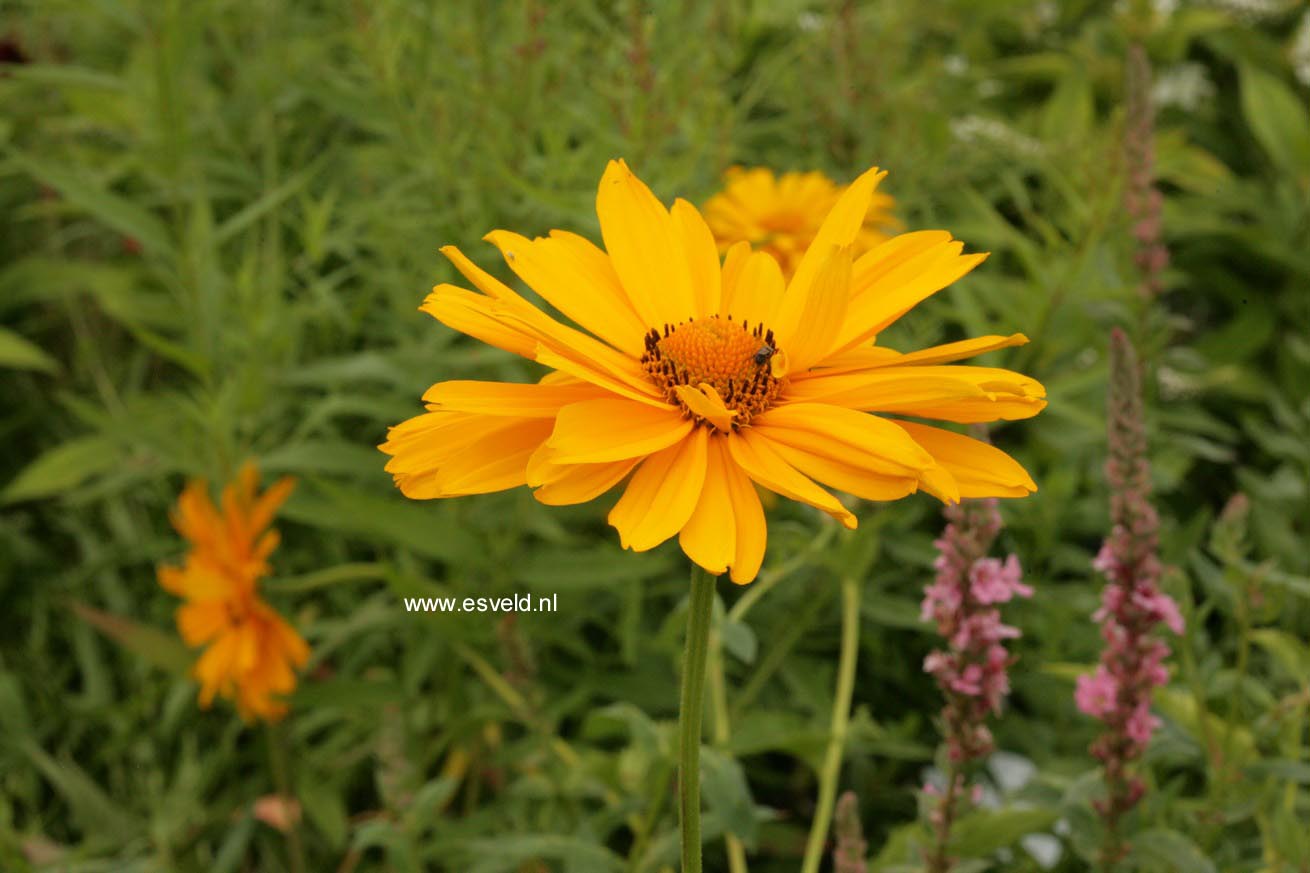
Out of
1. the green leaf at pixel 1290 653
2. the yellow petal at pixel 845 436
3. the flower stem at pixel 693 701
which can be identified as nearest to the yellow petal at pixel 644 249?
the yellow petal at pixel 845 436

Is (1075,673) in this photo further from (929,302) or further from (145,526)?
(145,526)

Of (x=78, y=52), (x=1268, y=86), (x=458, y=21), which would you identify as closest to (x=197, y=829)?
(x=458, y=21)

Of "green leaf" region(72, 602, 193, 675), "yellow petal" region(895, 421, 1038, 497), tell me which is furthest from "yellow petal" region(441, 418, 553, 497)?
"green leaf" region(72, 602, 193, 675)

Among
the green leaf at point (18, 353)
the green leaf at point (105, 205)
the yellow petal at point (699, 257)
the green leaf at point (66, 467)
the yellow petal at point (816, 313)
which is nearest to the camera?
the yellow petal at point (816, 313)

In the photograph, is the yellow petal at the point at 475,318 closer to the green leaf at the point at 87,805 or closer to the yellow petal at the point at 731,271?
the yellow petal at the point at 731,271

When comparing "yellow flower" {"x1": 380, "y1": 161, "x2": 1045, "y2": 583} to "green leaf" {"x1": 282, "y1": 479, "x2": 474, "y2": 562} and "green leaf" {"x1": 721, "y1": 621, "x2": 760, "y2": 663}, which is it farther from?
"green leaf" {"x1": 282, "y1": 479, "x2": 474, "y2": 562}
